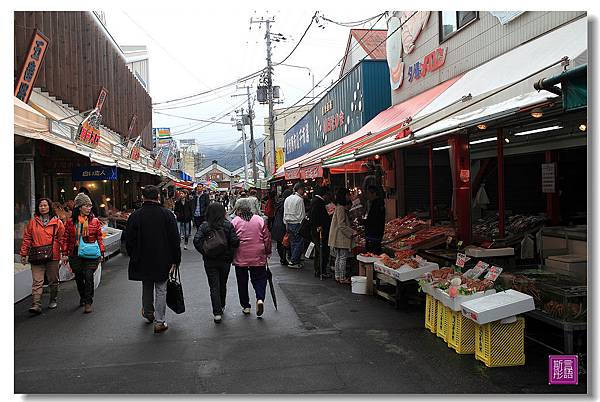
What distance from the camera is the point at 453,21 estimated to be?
428 inches

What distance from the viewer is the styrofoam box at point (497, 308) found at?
5008 millimetres

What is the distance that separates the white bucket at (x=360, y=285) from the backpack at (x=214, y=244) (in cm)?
261

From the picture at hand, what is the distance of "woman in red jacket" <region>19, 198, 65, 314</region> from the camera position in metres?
7.41

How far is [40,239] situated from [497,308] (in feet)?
20.6

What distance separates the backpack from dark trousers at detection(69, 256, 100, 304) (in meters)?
1.90

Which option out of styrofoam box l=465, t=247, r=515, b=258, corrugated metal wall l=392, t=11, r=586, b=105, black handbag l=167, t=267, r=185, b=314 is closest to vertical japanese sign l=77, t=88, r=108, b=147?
black handbag l=167, t=267, r=185, b=314

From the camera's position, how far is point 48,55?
38.7 ft

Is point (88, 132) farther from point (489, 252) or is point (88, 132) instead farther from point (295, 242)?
point (489, 252)

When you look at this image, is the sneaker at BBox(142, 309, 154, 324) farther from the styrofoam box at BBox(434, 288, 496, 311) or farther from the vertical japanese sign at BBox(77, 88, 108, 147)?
the vertical japanese sign at BBox(77, 88, 108, 147)

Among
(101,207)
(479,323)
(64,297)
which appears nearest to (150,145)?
(101,207)

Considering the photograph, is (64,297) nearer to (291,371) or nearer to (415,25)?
(291,371)

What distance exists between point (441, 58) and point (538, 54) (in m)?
4.34

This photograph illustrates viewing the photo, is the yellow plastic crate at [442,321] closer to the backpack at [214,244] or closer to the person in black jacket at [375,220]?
the backpack at [214,244]

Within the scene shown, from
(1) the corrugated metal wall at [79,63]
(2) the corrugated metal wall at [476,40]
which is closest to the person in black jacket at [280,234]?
→ (2) the corrugated metal wall at [476,40]
